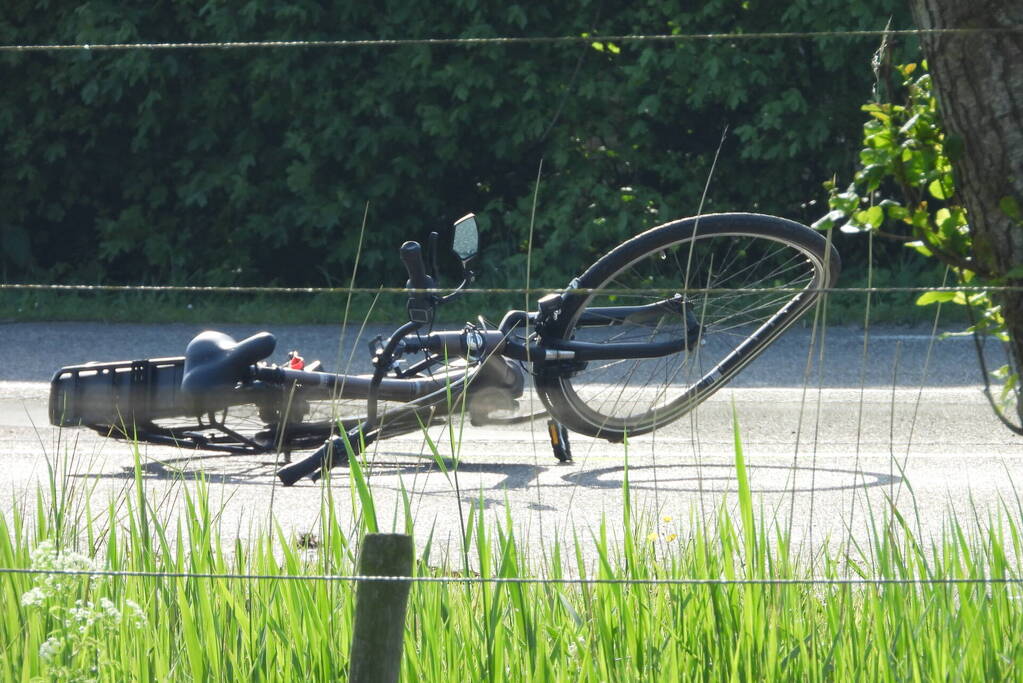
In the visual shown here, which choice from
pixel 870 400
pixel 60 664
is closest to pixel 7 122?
pixel 870 400

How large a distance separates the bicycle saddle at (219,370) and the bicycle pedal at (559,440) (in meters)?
1.03

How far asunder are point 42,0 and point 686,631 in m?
9.86

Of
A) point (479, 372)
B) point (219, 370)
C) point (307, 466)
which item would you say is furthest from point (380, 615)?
point (219, 370)

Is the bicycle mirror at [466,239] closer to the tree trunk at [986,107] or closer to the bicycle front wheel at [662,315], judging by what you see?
the bicycle front wheel at [662,315]

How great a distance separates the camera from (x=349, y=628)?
2.48m

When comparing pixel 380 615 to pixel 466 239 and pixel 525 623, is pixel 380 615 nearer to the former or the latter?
pixel 525 623

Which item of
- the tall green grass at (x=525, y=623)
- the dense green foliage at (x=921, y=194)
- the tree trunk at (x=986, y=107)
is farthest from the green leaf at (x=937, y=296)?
the tall green grass at (x=525, y=623)

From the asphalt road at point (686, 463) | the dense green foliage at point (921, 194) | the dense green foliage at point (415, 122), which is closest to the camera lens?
the dense green foliage at point (921, 194)

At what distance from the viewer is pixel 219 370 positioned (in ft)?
16.2

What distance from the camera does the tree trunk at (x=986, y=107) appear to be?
2566mm

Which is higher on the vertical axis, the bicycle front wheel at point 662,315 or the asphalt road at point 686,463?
the bicycle front wheel at point 662,315

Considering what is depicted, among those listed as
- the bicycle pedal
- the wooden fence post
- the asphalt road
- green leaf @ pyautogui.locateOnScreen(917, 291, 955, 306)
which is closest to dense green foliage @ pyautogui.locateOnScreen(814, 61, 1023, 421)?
green leaf @ pyautogui.locateOnScreen(917, 291, 955, 306)

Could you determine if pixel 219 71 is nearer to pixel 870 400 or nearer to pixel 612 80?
pixel 612 80

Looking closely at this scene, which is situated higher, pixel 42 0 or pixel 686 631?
pixel 42 0
